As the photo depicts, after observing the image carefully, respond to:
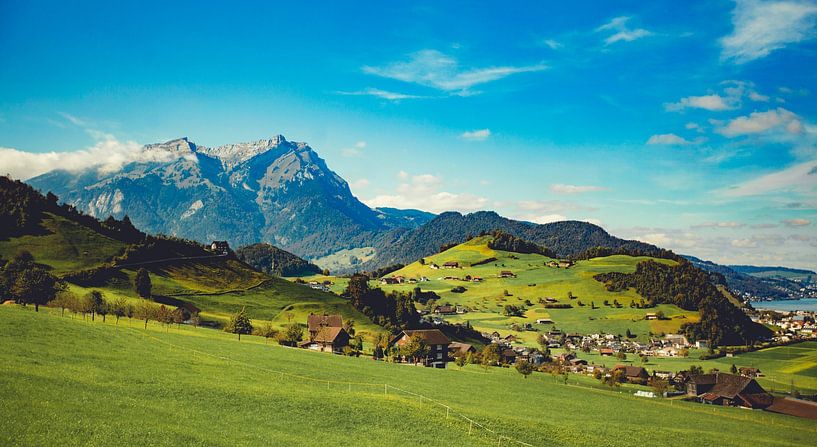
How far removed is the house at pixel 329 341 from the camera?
107m

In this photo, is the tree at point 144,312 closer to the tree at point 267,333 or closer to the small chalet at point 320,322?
the tree at point 267,333

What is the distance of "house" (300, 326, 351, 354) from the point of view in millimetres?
106713

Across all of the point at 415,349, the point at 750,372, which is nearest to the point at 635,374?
the point at 750,372

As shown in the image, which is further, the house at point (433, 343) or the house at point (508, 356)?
the house at point (508, 356)

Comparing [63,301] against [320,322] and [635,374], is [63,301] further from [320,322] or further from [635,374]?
[635,374]

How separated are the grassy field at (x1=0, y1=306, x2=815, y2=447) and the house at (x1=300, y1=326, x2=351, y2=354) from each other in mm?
28260

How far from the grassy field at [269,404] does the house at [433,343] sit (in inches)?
1326

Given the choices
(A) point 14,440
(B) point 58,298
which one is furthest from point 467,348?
(A) point 14,440

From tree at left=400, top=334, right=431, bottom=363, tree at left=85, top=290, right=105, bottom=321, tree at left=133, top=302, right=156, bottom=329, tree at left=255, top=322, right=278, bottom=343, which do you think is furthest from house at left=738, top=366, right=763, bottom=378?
tree at left=85, top=290, right=105, bottom=321

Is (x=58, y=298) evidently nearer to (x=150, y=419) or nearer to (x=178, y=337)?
(x=178, y=337)

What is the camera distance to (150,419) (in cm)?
3053

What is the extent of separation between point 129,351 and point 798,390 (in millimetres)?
124367

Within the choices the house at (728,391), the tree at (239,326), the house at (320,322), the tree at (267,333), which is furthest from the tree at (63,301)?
the house at (728,391)

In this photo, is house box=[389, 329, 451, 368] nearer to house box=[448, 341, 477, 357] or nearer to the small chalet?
house box=[448, 341, 477, 357]
